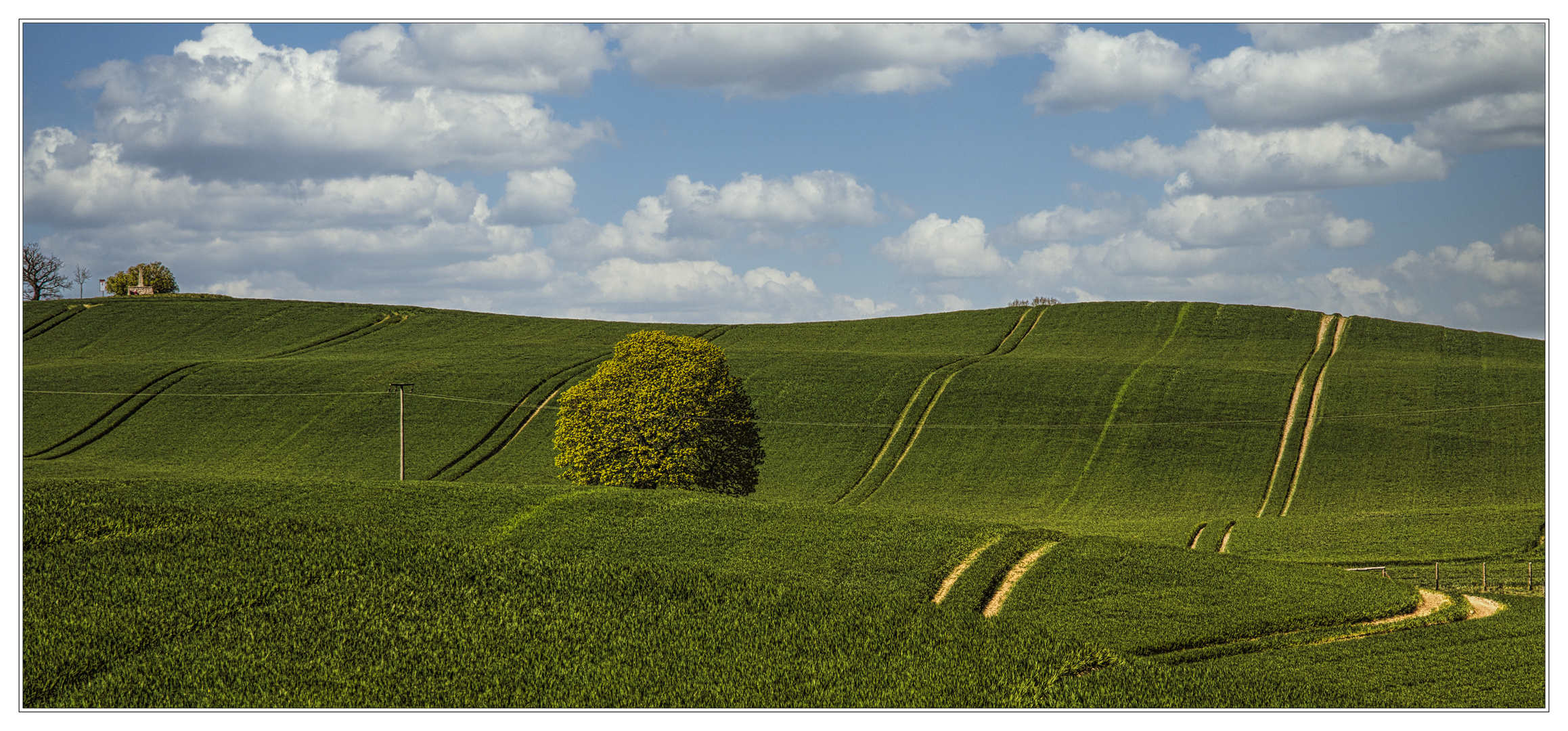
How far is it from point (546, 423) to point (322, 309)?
189 ft

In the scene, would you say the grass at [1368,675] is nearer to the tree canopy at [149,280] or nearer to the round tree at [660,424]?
the round tree at [660,424]

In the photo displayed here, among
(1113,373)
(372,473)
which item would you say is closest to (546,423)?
(372,473)

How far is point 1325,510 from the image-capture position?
55031 millimetres

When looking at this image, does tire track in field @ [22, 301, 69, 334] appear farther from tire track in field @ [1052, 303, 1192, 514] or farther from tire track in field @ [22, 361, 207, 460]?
tire track in field @ [1052, 303, 1192, 514]

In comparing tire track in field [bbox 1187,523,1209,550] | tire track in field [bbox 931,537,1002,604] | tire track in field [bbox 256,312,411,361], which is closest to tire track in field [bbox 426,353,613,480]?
tire track in field [bbox 256,312,411,361]

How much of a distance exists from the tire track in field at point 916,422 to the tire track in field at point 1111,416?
1152cm

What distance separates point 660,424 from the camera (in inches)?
2042

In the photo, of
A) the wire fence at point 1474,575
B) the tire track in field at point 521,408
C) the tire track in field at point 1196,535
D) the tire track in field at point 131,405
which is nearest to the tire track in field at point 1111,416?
the tire track in field at point 1196,535

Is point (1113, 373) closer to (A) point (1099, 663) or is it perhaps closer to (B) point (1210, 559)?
(B) point (1210, 559)

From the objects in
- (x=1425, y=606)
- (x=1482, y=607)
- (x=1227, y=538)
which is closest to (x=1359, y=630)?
(x=1425, y=606)

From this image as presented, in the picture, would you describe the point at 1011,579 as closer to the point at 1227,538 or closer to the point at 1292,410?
the point at 1227,538

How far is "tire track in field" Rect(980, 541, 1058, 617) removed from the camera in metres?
24.9

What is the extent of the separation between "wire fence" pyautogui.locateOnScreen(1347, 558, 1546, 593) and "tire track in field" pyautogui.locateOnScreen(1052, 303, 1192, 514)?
2036 centimetres

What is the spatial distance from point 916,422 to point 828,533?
42159mm
